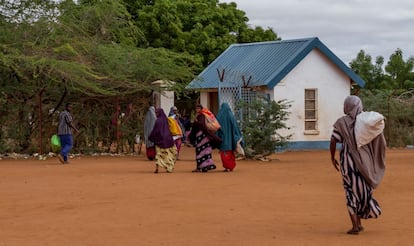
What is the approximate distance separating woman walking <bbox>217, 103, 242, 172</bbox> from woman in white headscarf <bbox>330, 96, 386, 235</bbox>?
9.20 meters

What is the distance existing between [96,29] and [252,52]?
6.77 metres

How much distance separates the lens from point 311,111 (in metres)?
28.5

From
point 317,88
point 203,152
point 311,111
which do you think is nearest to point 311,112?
point 311,111

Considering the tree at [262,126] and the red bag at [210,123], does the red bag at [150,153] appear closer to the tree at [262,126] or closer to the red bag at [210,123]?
the tree at [262,126]

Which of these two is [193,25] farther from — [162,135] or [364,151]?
[364,151]

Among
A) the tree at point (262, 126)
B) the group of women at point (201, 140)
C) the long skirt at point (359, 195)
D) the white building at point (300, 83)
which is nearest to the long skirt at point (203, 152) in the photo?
the group of women at point (201, 140)

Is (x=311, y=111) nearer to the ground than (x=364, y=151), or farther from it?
farther from it

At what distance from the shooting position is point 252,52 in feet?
99.0

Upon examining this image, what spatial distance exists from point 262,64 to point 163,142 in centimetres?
1121

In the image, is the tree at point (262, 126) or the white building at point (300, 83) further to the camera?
the white building at point (300, 83)

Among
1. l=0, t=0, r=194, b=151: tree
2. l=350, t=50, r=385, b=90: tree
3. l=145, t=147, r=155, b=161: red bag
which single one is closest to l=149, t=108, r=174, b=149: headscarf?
l=145, t=147, r=155, b=161: red bag

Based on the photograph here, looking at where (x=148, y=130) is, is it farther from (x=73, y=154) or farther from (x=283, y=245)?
(x=283, y=245)

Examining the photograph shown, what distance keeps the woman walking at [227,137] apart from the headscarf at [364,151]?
30.1 ft

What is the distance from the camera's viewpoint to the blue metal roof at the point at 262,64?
2709cm
